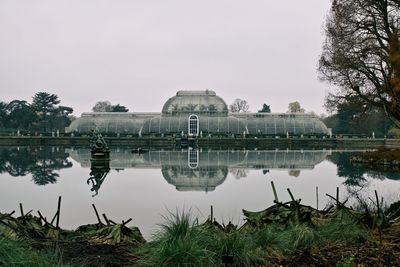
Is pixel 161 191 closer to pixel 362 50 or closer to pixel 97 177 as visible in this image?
pixel 97 177

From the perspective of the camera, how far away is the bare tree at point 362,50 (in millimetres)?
34844

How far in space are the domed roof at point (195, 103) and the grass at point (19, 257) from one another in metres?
99.3

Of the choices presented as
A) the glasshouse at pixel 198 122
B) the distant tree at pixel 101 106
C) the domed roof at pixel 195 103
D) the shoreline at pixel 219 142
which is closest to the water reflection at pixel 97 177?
the shoreline at pixel 219 142

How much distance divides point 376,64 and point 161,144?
55.3 m

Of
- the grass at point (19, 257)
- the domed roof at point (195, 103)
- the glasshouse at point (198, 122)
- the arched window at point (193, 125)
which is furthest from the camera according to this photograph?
the domed roof at point (195, 103)

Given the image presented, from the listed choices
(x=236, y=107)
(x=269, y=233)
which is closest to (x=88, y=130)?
(x=236, y=107)

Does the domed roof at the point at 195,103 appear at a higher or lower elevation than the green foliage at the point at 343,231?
higher

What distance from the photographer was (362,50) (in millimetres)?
36156

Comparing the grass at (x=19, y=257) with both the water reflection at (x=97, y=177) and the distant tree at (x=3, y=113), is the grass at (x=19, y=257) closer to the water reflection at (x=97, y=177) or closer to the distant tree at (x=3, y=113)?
the water reflection at (x=97, y=177)

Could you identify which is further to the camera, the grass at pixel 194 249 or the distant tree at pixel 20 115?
the distant tree at pixel 20 115

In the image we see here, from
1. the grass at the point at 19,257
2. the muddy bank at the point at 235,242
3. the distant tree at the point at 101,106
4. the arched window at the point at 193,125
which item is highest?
the distant tree at the point at 101,106

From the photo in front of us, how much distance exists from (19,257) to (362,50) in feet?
112

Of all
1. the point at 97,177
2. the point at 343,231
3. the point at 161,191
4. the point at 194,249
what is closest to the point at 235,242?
the point at 194,249

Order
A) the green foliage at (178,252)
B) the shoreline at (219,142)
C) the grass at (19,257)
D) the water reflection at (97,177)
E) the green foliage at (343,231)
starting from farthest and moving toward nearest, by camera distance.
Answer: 1. the shoreline at (219,142)
2. the water reflection at (97,177)
3. the green foliage at (343,231)
4. the green foliage at (178,252)
5. the grass at (19,257)
